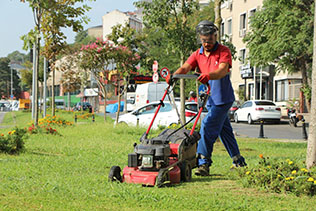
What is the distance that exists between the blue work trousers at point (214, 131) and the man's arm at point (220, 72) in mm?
497

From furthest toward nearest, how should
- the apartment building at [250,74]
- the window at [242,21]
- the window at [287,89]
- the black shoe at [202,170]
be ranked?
the window at [242,21], the apartment building at [250,74], the window at [287,89], the black shoe at [202,170]

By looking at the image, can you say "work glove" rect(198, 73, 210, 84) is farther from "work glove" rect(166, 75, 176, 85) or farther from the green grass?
the green grass

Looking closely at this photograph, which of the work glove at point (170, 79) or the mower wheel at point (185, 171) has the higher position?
the work glove at point (170, 79)

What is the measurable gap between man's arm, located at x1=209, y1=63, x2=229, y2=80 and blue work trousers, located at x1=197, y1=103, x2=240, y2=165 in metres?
0.50

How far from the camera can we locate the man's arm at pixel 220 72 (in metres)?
6.36

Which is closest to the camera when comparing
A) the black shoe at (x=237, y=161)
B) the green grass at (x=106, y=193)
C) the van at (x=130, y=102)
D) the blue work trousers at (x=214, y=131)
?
the green grass at (x=106, y=193)

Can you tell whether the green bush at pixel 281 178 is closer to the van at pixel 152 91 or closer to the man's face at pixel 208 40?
the man's face at pixel 208 40

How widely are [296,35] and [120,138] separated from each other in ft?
58.9

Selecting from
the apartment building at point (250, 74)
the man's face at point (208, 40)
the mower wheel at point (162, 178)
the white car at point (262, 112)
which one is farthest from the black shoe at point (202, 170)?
the apartment building at point (250, 74)

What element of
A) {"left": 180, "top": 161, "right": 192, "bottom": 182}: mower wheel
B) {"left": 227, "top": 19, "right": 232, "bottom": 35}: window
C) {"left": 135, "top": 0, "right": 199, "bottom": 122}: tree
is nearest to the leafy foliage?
{"left": 135, "top": 0, "right": 199, "bottom": 122}: tree

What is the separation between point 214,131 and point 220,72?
2.90 feet

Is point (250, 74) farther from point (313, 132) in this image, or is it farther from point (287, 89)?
point (313, 132)

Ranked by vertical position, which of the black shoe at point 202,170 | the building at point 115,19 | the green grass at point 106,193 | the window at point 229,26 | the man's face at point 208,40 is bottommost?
the green grass at point 106,193

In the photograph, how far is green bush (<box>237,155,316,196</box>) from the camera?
5.56m
